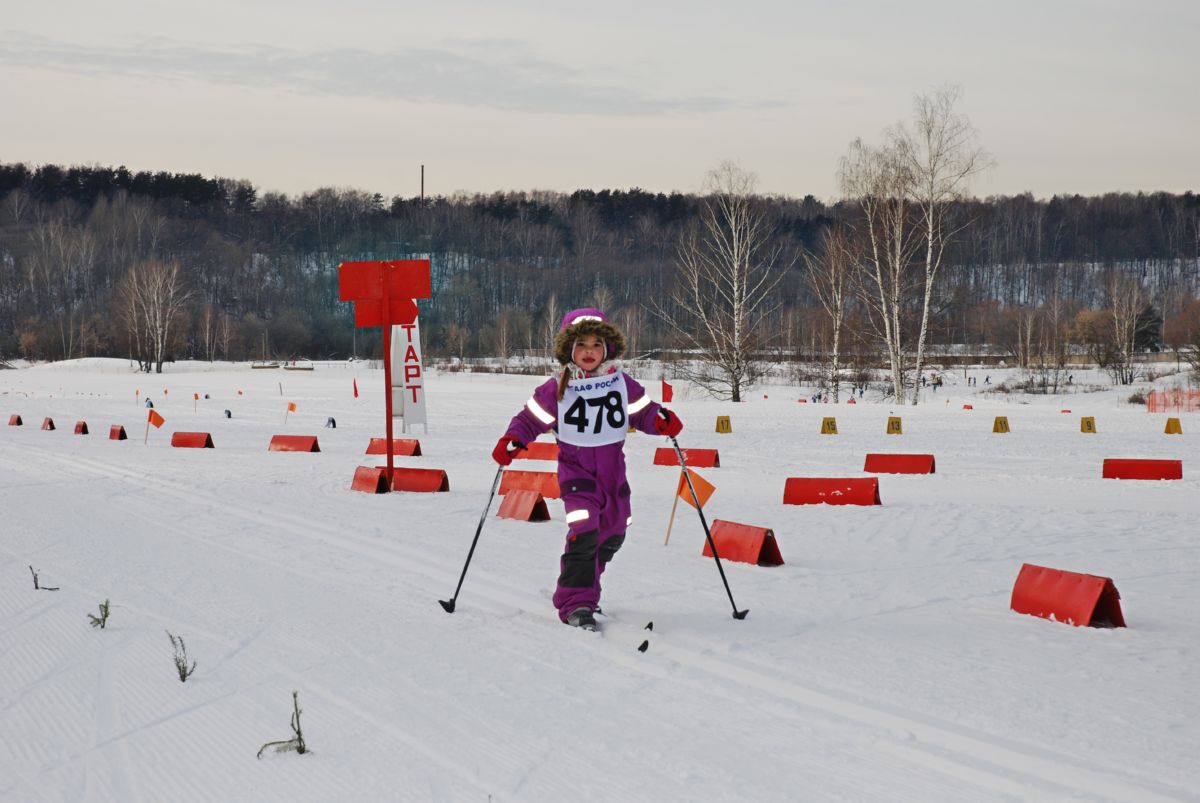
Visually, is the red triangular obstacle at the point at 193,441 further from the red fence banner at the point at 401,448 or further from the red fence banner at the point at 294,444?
the red fence banner at the point at 401,448

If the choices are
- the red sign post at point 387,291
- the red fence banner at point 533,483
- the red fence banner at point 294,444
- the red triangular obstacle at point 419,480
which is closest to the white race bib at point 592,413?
the red fence banner at point 533,483

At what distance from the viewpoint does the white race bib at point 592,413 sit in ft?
18.2

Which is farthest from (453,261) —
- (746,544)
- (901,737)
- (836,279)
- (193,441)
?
(901,737)

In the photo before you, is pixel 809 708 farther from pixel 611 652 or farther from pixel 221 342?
pixel 221 342

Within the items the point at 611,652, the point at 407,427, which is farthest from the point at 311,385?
the point at 611,652

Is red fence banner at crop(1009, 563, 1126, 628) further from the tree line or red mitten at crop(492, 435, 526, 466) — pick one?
the tree line

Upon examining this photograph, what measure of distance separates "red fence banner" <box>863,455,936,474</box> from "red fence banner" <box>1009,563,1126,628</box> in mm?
7337

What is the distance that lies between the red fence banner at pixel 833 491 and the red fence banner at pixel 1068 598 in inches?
174

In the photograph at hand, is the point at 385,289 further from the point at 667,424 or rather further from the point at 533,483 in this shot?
the point at 667,424

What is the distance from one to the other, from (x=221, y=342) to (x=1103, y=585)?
3437 inches

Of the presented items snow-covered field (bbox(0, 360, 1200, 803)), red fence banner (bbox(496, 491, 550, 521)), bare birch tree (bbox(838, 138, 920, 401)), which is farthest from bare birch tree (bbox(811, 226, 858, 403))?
red fence banner (bbox(496, 491, 550, 521))

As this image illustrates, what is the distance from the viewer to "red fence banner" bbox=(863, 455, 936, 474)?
13.2 m

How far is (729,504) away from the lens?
1075cm

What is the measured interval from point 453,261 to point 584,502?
111 metres
